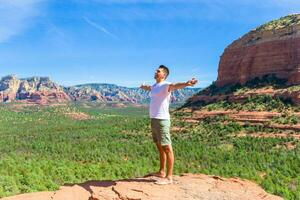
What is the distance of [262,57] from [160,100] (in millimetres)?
78371

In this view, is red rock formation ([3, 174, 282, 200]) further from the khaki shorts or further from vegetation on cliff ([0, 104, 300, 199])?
vegetation on cliff ([0, 104, 300, 199])

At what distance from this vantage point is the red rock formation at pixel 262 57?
262ft

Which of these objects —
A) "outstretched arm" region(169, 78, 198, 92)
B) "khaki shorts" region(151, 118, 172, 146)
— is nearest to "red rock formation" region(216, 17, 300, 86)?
"khaki shorts" region(151, 118, 172, 146)

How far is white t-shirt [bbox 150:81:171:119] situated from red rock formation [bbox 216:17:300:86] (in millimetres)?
68090

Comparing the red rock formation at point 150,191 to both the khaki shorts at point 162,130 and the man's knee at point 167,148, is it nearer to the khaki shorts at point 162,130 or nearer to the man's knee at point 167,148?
the man's knee at point 167,148

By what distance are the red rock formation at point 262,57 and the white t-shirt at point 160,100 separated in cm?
6809

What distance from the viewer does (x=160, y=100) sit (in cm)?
1130

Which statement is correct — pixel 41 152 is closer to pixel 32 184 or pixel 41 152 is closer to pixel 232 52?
pixel 32 184

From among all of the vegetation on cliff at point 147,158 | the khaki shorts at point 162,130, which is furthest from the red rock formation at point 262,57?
the khaki shorts at point 162,130

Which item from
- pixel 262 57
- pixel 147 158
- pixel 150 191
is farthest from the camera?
pixel 262 57

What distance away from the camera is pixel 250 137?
6203 cm

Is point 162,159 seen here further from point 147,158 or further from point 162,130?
point 147,158

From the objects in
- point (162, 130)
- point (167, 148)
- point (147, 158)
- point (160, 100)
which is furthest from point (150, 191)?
point (147, 158)

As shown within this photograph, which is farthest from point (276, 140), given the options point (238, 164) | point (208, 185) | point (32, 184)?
point (208, 185)
